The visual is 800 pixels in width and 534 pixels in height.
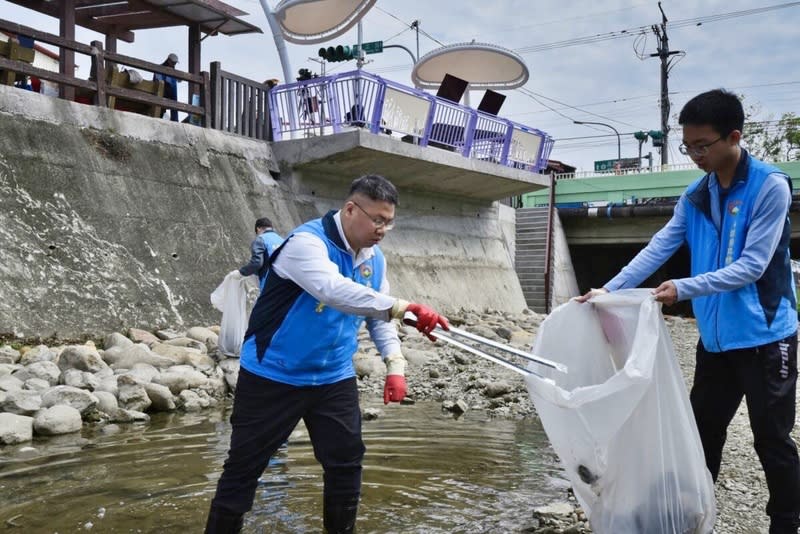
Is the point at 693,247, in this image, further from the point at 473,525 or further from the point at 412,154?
the point at 412,154

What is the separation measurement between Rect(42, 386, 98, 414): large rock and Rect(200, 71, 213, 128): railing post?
6682 millimetres

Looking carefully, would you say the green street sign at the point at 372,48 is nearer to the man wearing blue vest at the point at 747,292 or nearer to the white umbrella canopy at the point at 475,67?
the white umbrella canopy at the point at 475,67

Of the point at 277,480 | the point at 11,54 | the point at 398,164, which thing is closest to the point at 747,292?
the point at 277,480

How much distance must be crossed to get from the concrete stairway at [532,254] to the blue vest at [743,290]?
59.1ft

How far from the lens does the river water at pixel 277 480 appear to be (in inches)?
154

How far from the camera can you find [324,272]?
2.85 metres

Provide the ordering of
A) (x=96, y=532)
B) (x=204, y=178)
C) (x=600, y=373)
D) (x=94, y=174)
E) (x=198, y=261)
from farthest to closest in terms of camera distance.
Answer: (x=204, y=178) < (x=198, y=261) < (x=94, y=174) < (x=96, y=532) < (x=600, y=373)

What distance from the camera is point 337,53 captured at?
1502cm

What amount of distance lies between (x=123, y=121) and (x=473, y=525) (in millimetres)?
8666

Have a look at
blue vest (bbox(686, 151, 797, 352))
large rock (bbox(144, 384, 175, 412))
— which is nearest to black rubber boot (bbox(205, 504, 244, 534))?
blue vest (bbox(686, 151, 797, 352))

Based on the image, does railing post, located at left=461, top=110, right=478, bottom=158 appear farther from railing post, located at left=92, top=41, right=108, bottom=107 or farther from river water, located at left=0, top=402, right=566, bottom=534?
river water, located at left=0, top=402, right=566, bottom=534

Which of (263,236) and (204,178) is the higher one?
(204,178)

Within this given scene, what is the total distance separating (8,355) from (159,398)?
58.7 inches

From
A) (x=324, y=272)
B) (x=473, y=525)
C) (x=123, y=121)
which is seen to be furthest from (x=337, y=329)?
(x=123, y=121)
